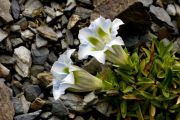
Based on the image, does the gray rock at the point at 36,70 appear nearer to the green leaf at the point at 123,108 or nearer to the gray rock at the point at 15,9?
the gray rock at the point at 15,9

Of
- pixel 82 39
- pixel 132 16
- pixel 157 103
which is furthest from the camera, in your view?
pixel 132 16

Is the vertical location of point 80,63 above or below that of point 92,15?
below

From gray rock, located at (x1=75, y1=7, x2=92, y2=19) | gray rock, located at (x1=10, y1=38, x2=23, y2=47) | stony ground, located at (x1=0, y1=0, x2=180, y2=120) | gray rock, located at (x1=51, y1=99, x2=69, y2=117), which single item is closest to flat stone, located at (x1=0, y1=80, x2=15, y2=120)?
stony ground, located at (x1=0, y1=0, x2=180, y2=120)

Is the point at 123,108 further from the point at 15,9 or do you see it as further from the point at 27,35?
the point at 15,9

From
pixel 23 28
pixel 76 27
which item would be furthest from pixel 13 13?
pixel 76 27

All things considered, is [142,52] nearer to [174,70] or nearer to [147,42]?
[147,42]

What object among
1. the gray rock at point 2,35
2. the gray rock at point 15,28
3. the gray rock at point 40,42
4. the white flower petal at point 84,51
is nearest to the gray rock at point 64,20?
the gray rock at point 40,42
